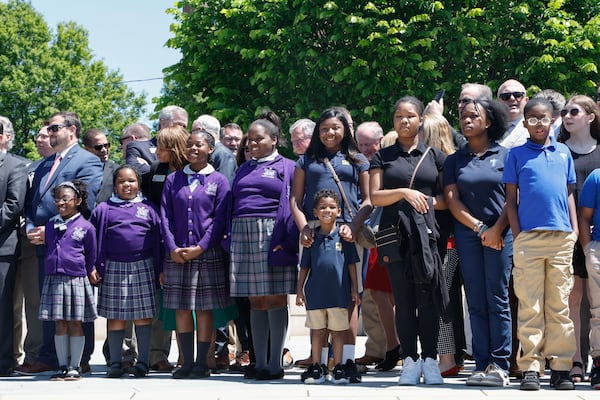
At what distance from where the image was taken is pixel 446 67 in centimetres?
2509

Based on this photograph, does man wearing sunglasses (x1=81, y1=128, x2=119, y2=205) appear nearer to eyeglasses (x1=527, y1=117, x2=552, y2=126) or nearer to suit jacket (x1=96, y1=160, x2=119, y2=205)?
suit jacket (x1=96, y1=160, x2=119, y2=205)

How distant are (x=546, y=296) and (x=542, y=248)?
0.36 meters

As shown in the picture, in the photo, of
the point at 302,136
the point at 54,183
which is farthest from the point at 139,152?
the point at 302,136

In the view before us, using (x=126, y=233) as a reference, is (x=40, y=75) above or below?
above

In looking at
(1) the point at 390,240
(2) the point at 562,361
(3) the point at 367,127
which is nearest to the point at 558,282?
(2) the point at 562,361

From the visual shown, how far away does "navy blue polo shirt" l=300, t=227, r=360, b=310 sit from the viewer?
796cm

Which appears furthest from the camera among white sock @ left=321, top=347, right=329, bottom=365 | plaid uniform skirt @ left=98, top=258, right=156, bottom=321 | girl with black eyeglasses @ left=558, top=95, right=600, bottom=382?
plaid uniform skirt @ left=98, top=258, right=156, bottom=321

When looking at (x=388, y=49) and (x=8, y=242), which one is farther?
(x=388, y=49)

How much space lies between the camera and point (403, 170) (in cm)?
788

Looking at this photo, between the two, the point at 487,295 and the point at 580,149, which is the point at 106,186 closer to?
the point at 487,295

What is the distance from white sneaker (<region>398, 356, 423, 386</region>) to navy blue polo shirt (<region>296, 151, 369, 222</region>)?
1220 millimetres

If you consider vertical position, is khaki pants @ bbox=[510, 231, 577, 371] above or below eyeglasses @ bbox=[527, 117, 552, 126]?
below

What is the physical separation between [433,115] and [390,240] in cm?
146

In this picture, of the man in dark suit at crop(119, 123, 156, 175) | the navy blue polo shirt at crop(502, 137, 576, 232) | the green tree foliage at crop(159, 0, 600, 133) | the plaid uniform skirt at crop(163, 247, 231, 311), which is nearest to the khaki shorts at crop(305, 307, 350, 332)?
the plaid uniform skirt at crop(163, 247, 231, 311)
